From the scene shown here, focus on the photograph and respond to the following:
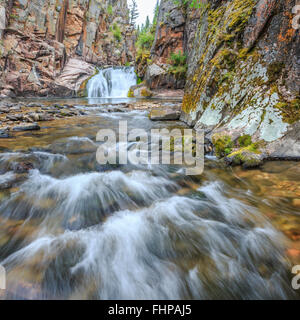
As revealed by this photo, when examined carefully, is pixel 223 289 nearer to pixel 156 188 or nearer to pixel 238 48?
pixel 156 188

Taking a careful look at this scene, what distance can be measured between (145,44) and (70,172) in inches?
1113

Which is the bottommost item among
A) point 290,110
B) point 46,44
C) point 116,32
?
point 290,110

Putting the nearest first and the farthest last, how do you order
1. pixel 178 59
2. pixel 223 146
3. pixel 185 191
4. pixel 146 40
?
1. pixel 185 191
2. pixel 223 146
3. pixel 178 59
4. pixel 146 40

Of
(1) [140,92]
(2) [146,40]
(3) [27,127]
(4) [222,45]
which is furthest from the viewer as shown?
(2) [146,40]

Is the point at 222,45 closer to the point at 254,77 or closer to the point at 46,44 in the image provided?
the point at 254,77

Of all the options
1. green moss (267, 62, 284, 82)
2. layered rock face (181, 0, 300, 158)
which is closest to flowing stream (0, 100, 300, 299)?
layered rock face (181, 0, 300, 158)

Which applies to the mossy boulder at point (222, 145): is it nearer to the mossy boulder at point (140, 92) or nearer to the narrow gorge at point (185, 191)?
the narrow gorge at point (185, 191)

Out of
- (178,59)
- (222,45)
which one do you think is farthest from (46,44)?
(222,45)

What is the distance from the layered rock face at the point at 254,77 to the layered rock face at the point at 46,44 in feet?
55.2

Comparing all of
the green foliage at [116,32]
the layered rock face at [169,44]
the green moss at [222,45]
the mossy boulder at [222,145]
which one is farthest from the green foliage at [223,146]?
the green foliage at [116,32]

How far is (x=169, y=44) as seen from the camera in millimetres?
19969

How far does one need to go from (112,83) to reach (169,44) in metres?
8.09

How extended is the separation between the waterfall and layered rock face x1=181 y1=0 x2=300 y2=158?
56.9ft

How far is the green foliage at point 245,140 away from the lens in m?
3.38
